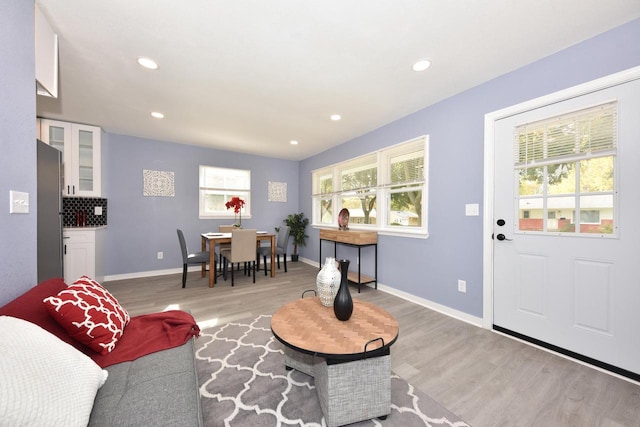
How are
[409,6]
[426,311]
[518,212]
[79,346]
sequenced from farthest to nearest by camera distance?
[426,311] < [518,212] < [409,6] < [79,346]

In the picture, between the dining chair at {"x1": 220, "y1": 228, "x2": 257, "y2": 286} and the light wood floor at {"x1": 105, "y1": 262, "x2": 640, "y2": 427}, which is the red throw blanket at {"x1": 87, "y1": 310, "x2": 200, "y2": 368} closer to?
the light wood floor at {"x1": 105, "y1": 262, "x2": 640, "y2": 427}

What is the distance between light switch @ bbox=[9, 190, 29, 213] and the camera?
1.27 metres

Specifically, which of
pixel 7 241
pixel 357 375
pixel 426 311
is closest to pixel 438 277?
pixel 426 311

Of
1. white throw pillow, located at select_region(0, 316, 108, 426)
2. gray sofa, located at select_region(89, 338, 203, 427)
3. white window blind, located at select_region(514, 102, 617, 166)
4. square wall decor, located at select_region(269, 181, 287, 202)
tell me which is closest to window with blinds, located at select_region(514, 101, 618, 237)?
white window blind, located at select_region(514, 102, 617, 166)

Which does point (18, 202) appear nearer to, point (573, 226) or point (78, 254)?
point (78, 254)

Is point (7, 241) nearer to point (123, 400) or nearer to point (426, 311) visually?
point (123, 400)

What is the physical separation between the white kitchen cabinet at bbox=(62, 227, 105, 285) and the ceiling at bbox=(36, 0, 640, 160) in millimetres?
1632

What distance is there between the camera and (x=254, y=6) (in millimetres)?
1578

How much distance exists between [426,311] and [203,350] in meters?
2.34

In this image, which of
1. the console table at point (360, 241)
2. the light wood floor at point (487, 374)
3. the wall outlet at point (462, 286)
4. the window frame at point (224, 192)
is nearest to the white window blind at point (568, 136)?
the wall outlet at point (462, 286)

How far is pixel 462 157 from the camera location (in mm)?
2639

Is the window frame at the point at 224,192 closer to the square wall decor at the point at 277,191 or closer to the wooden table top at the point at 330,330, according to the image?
the square wall decor at the point at 277,191

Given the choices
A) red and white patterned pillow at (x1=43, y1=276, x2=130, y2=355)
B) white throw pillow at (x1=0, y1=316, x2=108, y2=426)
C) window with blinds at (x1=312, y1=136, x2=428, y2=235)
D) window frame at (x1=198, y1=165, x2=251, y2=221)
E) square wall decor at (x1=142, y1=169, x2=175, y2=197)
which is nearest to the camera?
white throw pillow at (x1=0, y1=316, x2=108, y2=426)

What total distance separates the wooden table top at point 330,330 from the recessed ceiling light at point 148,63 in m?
2.39
